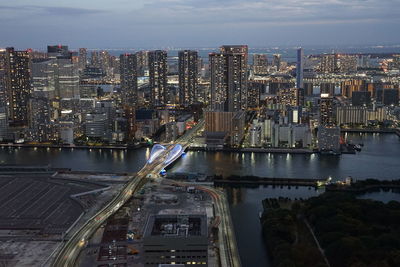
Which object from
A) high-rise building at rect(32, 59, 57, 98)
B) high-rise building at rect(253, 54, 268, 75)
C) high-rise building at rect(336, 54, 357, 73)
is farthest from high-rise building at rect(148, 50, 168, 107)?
high-rise building at rect(336, 54, 357, 73)

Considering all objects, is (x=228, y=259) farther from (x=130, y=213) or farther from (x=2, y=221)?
(x=2, y=221)

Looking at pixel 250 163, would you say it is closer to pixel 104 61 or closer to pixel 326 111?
pixel 326 111

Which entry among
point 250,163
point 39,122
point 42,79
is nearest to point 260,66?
point 42,79

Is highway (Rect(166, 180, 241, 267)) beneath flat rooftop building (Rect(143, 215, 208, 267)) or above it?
beneath

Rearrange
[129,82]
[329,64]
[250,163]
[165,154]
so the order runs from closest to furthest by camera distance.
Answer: [250,163] < [165,154] < [129,82] < [329,64]

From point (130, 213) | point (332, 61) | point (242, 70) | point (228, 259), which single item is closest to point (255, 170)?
point (130, 213)

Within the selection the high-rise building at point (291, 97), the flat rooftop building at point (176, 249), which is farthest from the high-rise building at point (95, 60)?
the flat rooftop building at point (176, 249)

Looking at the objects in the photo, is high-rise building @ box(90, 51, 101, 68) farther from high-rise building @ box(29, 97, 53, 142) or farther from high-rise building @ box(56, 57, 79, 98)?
high-rise building @ box(29, 97, 53, 142)
